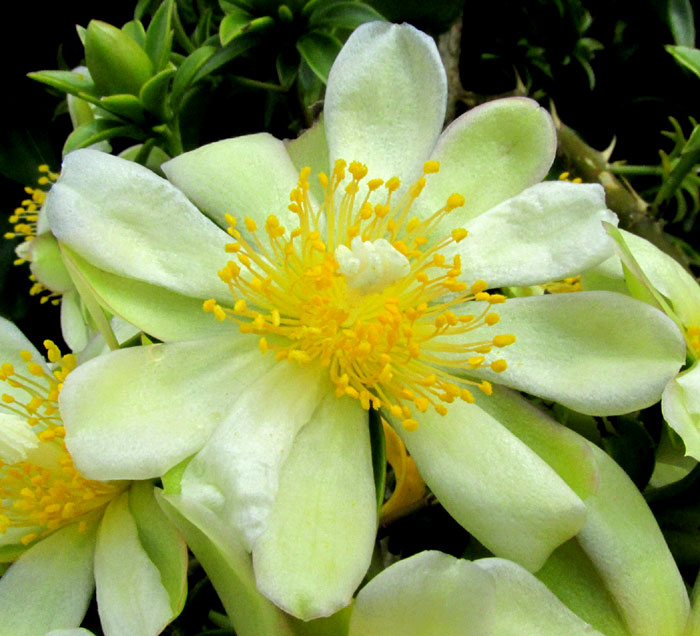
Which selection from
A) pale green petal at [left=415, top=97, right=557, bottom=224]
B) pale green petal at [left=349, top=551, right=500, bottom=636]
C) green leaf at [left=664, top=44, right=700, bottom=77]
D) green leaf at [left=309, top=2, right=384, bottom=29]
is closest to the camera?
pale green petal at [left=349, top=551, right=500, bottom=636]

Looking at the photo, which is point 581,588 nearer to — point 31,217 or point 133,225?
point 133,225

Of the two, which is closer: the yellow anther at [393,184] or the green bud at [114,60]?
the yellow anther at [393,184]

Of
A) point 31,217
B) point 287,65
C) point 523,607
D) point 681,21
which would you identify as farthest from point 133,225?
A: point 681,21

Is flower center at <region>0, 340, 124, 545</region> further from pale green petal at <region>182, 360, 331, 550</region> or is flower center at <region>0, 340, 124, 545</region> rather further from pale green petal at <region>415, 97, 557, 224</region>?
pale green petal at <region>415, 97, 557, 224</region>

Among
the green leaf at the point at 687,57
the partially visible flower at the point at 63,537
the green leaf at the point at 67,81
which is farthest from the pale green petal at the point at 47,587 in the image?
the green leaf at the point at 687,57

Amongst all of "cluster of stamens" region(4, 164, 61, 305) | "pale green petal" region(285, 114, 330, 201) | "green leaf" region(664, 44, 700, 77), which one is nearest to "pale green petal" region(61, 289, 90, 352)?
"cluster of stamens" region(4, 164, 61, 305)

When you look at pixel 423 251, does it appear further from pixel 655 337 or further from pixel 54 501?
pixel 54 501

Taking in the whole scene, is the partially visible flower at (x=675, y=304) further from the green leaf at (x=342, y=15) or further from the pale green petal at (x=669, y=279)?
Result: the green leaf at (x=342, y=15)
